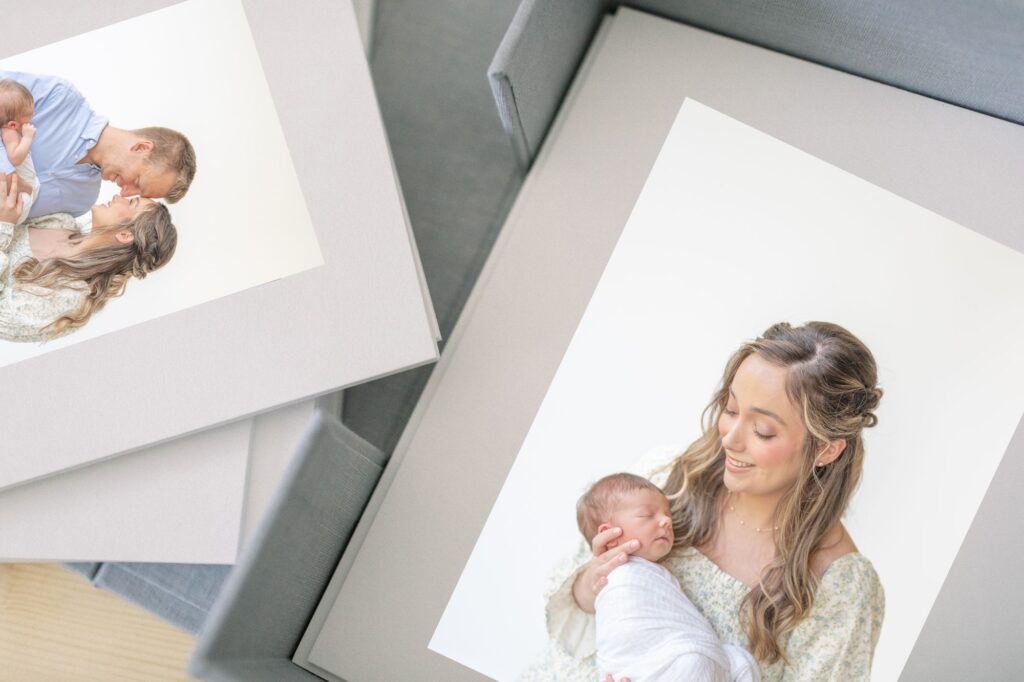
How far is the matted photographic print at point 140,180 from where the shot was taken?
60cm

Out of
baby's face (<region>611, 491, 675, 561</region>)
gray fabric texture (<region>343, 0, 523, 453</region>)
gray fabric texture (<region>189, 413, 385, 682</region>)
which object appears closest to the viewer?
gray fabric texture (<region>189, 413, 385, 682</region>)

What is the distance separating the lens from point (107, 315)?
→ 0.60 metres

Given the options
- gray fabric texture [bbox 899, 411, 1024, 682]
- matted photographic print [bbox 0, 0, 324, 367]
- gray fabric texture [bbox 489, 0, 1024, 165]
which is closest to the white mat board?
matted photographic print [bbox 0, 0, 324, 367]

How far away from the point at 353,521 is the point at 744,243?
357 millimetres

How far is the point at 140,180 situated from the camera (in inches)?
24.1

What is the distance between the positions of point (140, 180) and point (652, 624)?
49 centimetres

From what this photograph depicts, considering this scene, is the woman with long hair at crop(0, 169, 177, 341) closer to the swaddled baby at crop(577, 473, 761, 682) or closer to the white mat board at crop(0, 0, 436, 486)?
the white mat board at crop(0, 0, 436, 486)

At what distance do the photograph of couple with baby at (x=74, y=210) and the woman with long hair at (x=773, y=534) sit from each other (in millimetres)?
404

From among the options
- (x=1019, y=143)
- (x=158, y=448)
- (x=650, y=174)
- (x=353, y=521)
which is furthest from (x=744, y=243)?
(x=158, y=448)

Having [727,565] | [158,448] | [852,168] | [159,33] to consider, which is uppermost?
[852,168]

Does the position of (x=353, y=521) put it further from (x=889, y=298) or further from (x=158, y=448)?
(x=889, y=298)

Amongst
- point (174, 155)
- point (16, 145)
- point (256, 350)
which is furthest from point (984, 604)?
point (16, 145)

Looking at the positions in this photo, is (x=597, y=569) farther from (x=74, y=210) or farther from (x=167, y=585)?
(x=74, y=210)

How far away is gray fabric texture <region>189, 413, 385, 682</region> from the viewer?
450mm
